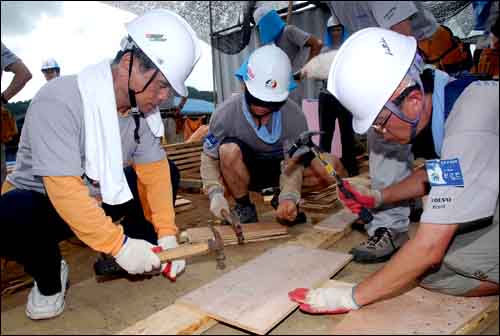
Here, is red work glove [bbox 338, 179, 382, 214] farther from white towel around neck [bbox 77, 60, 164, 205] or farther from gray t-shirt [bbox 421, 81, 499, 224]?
white towel around neck [bbox 77, 60, 164, 205]

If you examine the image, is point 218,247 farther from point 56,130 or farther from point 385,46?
point 385,46

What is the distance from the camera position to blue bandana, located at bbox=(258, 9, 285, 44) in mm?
4617

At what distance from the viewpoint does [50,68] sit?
20.6 feet

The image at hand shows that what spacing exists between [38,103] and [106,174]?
428 mm

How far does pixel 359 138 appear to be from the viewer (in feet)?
20.2

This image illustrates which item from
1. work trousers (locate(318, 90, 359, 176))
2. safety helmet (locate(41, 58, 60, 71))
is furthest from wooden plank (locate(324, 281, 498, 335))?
safety helmet (locate(41, 58, 60, 71))

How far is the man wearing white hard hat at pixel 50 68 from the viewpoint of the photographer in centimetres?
624

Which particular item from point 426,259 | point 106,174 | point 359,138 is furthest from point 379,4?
point 359,138

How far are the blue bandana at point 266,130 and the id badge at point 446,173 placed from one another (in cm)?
186

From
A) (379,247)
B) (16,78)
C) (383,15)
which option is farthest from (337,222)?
(16,78)

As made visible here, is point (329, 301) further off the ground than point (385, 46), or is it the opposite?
point (385, 46)

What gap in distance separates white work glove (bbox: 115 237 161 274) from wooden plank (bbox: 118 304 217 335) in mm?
227

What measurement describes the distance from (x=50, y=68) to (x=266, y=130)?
4.52m

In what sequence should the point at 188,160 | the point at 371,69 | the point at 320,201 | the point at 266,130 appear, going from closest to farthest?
the point at 371,69 < the point at 266,130 < the point at 320,201 < the point at 188,160
